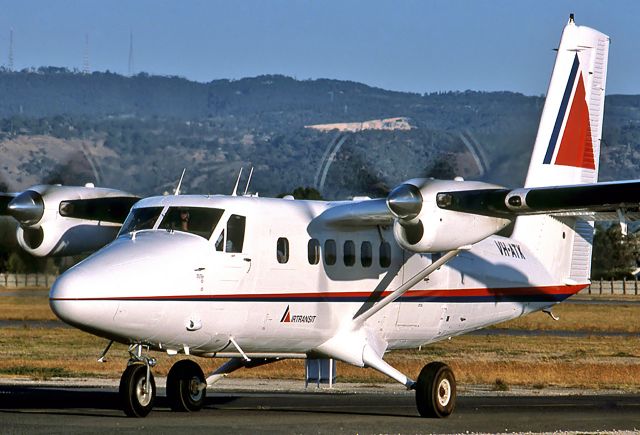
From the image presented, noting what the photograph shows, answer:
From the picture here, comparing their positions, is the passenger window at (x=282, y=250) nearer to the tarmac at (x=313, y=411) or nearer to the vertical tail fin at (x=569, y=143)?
the tarmac at (x=313, y=411)

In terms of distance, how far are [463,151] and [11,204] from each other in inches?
312

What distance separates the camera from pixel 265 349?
19.9 m

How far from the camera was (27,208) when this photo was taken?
21375 millimetres

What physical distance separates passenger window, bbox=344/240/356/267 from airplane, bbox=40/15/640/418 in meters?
0.02

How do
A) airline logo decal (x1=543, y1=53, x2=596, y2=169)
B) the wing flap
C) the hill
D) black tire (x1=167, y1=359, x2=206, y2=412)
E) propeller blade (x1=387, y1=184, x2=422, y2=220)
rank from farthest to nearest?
airline logo decal (x1=543, y1=53, x2=596, y2=169)
the hill
black tire (x1=167, y1=359, x2=206, y2=412)
the wing flap
propeller blade (x1=387, y1=184, x2=422, y2=220)

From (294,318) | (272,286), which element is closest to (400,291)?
(294,318)

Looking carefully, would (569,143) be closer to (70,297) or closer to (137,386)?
(137,386)

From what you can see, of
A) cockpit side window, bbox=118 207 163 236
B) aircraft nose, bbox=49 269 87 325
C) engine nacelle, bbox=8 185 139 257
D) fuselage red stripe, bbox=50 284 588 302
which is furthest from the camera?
engine nacelle, bbox=8 185 139 257

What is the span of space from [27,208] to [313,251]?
502 centimetres

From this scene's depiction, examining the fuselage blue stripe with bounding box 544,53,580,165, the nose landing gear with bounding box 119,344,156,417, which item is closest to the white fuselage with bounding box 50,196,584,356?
the nose landing gear with bounding box 119,344,156,417

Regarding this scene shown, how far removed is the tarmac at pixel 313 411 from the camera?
17.9m

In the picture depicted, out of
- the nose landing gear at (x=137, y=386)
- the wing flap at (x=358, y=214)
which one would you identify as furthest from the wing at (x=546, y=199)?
the nose landing gear at (x=137, y=386)

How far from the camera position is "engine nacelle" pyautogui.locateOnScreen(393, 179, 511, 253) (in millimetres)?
18766

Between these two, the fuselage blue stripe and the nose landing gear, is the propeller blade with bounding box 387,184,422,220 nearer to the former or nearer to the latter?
the nose landing gear
